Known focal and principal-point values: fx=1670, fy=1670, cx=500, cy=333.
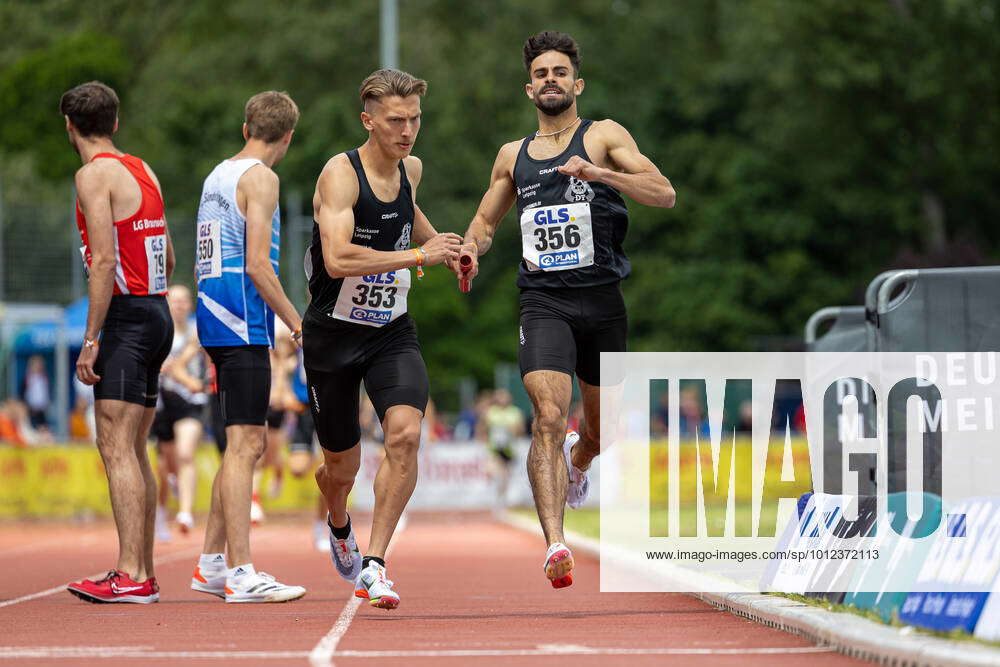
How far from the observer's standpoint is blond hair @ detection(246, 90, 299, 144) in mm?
9242

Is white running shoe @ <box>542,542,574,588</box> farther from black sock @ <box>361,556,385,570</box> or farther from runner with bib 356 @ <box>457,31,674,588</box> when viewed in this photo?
black sock @ <box>361,556,385,570</box>

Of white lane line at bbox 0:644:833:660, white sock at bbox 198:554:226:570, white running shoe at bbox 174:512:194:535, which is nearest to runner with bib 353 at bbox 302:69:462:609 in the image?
white sock at bbox 198:554:226:570

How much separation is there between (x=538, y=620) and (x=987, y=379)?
2764 mm

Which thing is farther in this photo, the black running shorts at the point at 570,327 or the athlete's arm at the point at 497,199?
the athlete's arm at the point at 497,199

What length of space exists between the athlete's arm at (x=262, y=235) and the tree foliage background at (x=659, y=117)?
3421cm

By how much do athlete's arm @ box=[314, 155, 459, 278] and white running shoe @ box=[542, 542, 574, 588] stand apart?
1472mm

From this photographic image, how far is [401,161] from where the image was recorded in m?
8.59

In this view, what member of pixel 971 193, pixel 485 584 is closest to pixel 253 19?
pixel 971 193

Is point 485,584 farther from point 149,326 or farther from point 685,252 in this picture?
point 685,252

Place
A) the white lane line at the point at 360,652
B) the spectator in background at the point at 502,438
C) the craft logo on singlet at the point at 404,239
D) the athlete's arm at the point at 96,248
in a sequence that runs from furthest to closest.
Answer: the spectator in background at the point at 502,438 < the athlete's arm at the point at 96,248 < the craft logo on singlet at the point at 404,239 < the white lane line at the point at 360,652

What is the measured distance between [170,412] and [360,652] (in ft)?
31.2

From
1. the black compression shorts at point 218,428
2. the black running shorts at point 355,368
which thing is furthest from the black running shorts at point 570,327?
the black compression shorts at point 218,428

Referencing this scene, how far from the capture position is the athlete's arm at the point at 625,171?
27.3 ft

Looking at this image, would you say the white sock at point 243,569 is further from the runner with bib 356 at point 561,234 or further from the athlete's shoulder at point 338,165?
the athlete's shoulder at point 338,165
